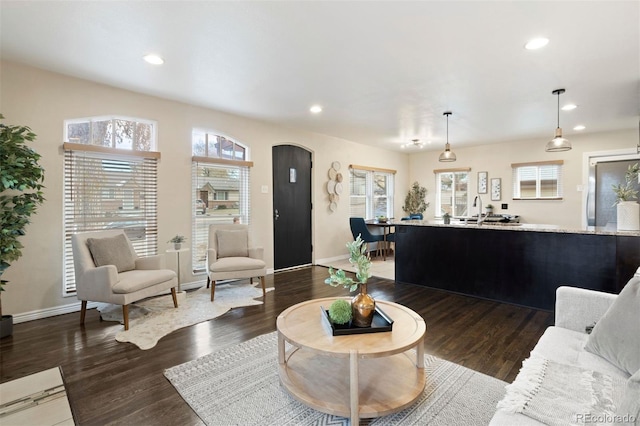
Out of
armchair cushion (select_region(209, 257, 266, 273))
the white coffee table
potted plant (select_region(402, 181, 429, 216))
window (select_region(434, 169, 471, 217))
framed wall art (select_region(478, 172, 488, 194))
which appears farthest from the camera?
potted plant (select_region(402, 181, 429, 216))

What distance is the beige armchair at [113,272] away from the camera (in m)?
2.87

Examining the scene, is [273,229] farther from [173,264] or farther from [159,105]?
[159,105]

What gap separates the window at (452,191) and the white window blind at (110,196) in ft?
21.3

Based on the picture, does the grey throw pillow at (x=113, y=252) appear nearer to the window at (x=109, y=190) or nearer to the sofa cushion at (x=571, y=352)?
the window at (x=109, y=190)

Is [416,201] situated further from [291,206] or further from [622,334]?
[622,334]

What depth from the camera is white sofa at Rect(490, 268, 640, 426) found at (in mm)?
1060

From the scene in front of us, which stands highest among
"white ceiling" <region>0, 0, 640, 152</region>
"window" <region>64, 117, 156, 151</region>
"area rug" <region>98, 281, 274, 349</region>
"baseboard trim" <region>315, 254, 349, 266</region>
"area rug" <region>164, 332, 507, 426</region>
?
"white ceiling" <region>0, 0, 640, 152</region>

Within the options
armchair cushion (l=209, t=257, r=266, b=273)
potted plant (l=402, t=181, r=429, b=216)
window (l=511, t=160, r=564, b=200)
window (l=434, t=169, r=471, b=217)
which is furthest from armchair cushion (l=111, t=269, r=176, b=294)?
window (l=511, t=160, r=564, b=200)

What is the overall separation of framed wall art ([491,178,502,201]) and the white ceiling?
8.45ft

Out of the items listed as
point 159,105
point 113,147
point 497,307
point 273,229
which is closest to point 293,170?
point 273,229

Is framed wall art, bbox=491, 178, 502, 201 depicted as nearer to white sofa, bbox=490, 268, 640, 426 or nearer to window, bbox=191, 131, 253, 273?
window, bbox=191, 131, 253, 273

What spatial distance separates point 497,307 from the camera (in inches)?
139

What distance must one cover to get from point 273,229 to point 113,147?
8.35 feet

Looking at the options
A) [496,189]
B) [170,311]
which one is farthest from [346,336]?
[496,189]
